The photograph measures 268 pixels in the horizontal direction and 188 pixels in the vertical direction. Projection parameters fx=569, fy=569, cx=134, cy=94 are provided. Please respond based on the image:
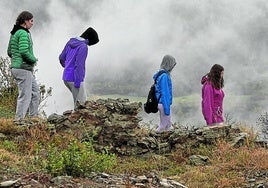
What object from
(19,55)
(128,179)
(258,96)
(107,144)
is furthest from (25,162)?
(258,96)

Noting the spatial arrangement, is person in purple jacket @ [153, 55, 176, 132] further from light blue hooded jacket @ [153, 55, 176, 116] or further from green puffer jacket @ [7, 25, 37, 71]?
green puffer jacket @ [7, 25, 37, 71]

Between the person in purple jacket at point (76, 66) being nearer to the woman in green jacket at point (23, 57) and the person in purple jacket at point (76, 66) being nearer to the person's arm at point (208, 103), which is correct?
the woman in green jacket at point (23, 57)

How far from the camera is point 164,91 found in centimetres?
1152

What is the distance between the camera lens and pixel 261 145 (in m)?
10.2

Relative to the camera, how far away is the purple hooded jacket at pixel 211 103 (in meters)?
11.3

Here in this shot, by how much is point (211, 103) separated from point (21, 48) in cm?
390

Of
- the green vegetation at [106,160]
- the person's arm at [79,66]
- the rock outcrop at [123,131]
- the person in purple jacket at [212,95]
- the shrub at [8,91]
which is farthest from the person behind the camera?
the shrub at [8,91]

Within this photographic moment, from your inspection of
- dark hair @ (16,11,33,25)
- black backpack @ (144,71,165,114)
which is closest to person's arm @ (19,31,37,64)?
dark hair @ (16,11,33,25)

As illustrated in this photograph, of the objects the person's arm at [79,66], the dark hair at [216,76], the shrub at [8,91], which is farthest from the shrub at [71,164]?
the shrub at [8,91]

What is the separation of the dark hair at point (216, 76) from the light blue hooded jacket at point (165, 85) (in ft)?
2.76

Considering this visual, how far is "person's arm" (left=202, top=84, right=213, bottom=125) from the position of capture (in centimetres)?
1133

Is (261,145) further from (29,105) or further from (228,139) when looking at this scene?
(29,105)

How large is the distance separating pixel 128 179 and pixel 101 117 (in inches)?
136

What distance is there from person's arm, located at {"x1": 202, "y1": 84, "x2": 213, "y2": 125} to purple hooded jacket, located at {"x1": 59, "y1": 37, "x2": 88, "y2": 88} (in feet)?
8.33
